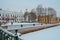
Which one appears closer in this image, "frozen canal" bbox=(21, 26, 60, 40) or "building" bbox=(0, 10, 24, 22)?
"frozen canal" bbox=(21, 26, 60, 40)

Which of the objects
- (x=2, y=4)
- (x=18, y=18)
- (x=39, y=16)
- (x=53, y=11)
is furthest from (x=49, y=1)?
(x=2, y=4)

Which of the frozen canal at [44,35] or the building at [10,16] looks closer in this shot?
the frozen canal at [44,35]

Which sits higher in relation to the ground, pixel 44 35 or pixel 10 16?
pixel 10 16

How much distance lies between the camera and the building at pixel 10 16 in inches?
80.7

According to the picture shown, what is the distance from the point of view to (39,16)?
2.14 metres

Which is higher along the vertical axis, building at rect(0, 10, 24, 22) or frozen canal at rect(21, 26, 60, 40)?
building at rect(0, 10, 24, 22)

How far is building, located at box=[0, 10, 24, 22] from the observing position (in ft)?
6.73

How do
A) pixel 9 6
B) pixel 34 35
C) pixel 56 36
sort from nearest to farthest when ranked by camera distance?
1. pixel 56 36
2. pixel 34 35
3. pixel 9 6

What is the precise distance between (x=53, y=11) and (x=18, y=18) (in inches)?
26.0

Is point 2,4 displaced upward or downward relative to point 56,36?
upward

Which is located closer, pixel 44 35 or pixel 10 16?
pixel 44 35

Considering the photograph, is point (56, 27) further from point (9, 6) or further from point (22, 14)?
point (9, 6)

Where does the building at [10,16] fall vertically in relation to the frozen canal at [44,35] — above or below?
above

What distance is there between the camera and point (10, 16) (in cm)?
208
